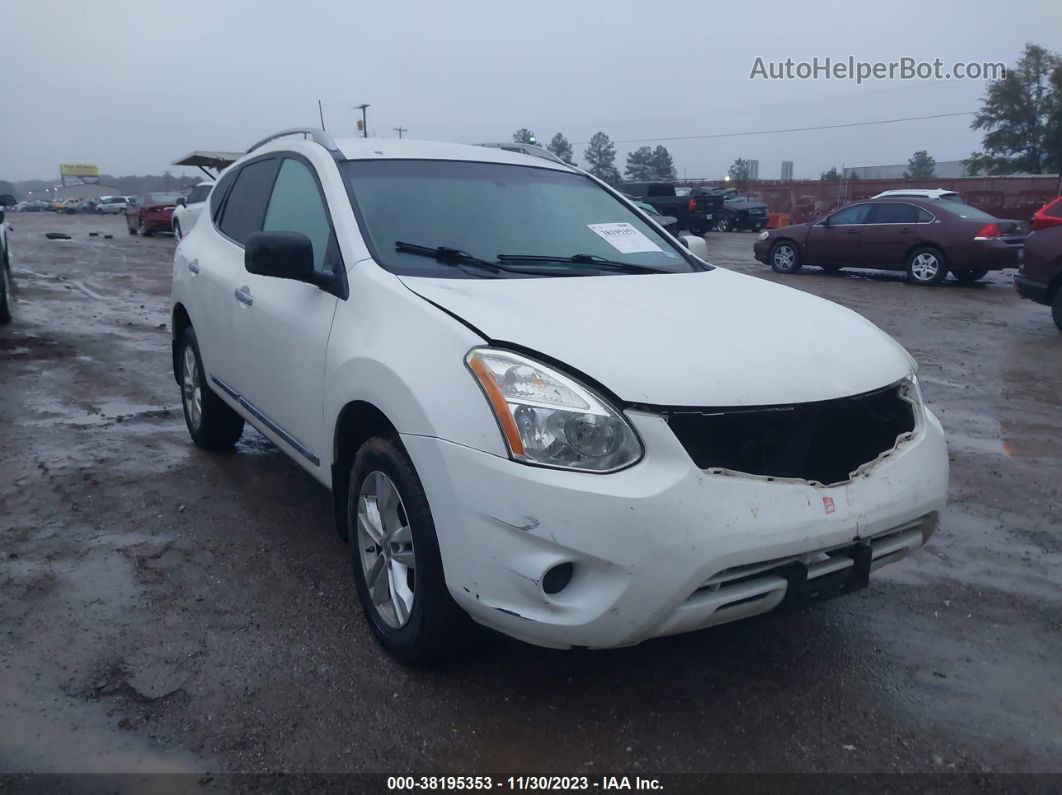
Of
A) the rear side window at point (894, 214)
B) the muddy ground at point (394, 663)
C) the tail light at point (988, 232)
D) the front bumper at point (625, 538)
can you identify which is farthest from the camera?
the rear side window at point (894, 214)

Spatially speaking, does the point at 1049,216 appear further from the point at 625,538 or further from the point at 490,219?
the point at 625,538

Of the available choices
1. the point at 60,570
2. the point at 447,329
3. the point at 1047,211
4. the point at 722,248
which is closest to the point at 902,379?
the point at 447,329

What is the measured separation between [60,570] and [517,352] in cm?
245

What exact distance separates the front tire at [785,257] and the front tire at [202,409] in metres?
13.8

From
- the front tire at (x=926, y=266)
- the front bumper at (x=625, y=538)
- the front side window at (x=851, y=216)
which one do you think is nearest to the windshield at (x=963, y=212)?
the front tire at (x=926, y=266)

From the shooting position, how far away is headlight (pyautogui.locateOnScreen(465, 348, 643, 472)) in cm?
251

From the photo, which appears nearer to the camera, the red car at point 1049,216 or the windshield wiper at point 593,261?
the windshield wiper at point 593,261

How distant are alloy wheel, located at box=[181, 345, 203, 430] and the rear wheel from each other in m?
13.2

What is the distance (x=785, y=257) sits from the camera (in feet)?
57.1

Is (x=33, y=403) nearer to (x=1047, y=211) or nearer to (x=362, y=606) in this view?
(x=362, y=606)

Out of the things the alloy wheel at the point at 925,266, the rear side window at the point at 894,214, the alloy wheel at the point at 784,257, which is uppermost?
the rear side window at the point at 894,214

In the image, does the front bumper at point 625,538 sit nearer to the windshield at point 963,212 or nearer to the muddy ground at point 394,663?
the muddy ground at point 394,663

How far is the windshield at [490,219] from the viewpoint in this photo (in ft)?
11.6

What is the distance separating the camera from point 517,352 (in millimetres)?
2664
